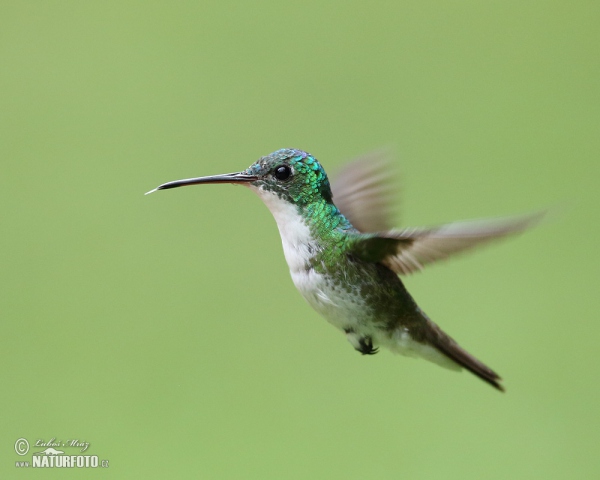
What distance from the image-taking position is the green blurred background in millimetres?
2756

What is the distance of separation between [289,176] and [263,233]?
7.39ft

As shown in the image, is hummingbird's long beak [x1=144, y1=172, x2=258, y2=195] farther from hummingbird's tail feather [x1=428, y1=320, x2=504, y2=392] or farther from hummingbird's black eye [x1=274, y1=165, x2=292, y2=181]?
hummingbird's tail feather [x1=428, y1=320, x2=504, y2=392]

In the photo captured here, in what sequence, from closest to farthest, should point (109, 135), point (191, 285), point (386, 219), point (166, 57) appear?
point (386, 219)
point (191, 285)
point (109, 135)
point (166, 57)

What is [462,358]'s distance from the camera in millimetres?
1329

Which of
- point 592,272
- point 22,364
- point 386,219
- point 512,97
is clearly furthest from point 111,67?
point 386,219

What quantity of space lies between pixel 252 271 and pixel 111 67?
1.28m

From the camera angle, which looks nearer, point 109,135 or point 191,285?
point 191,285

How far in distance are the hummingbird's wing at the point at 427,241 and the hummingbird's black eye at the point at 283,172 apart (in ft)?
0.43

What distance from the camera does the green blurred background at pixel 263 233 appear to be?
2.76 m

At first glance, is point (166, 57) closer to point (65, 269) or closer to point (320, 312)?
point (65, 269)

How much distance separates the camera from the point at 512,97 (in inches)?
150

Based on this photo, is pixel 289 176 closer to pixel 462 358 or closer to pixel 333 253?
pixel 333 253

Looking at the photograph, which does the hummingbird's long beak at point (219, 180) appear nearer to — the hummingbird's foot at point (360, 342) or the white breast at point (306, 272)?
the white breast at point (306, 272)

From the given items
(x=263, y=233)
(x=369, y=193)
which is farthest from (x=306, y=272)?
(x=263, y=233)
